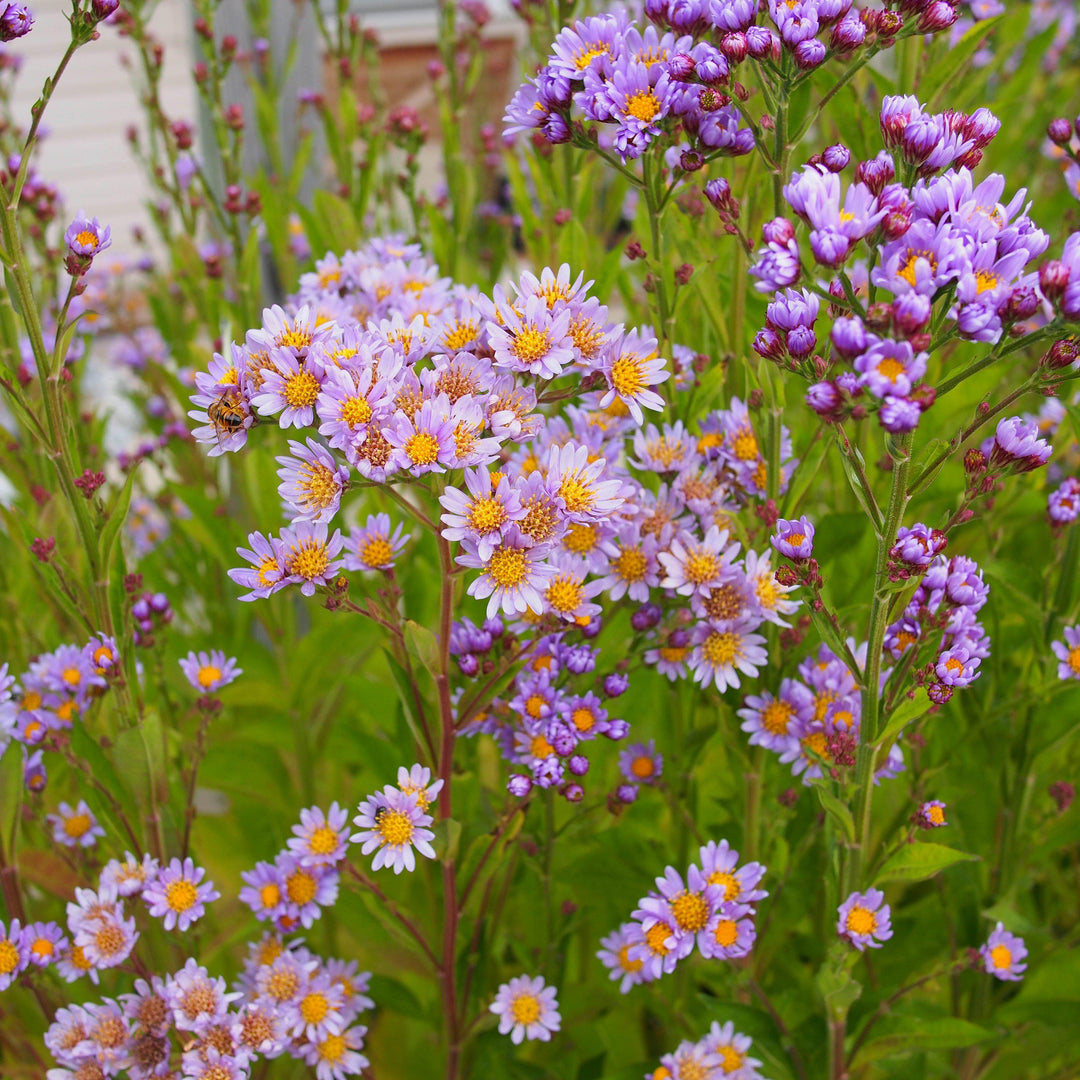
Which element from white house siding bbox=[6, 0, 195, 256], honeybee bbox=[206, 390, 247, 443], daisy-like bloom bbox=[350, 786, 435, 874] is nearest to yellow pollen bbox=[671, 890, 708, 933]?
daisy-like bloom bbox=[350, 786, 435, 874]

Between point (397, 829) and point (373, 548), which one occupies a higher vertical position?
point (373, 548)

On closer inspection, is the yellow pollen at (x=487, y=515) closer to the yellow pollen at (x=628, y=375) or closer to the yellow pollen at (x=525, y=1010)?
the yellow pollen at (x=628, y=375)

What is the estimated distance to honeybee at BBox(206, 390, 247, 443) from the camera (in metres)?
0.82

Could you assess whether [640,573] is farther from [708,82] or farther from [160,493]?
[160,493]

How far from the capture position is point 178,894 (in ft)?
3.09

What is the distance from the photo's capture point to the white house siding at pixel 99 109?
4.48 meters

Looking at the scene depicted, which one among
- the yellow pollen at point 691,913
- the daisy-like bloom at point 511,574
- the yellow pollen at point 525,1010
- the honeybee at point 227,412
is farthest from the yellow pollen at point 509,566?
the yellow pollen at point 525,1010

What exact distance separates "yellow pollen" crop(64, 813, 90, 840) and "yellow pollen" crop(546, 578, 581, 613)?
0.58 metres

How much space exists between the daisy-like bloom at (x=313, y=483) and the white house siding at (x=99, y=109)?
4.09 meters

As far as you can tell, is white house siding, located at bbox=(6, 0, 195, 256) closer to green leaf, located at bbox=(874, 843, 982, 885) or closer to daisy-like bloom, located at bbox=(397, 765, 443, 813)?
daisy-like bloom, located at bbox=(397, 765, 443, 813)

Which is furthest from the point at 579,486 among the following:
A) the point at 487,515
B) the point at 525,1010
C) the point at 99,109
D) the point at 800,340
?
the point at 99,109

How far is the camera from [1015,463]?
801 mm

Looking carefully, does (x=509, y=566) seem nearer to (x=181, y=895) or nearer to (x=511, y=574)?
(x=511, y=574)

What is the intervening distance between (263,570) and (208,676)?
30 cm
